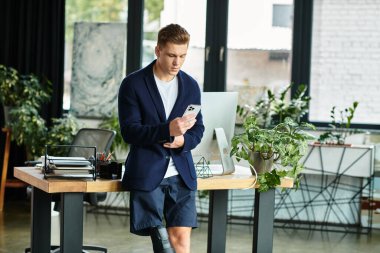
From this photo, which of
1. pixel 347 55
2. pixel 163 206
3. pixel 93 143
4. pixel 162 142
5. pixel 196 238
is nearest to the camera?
pixel 162 142

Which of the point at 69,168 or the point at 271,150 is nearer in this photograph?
the point at 69,168

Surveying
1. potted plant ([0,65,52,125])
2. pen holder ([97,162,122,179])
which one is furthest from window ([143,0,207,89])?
pen holder ([97,162,122,179])

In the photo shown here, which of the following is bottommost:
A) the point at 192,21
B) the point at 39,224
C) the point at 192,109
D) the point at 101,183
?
the point at 39,224

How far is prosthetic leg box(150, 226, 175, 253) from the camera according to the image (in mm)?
3537

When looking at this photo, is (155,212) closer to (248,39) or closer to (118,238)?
(118,238)

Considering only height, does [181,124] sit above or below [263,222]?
above

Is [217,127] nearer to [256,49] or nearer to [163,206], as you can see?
[163,206]

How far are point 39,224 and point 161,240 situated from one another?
3.09 ft

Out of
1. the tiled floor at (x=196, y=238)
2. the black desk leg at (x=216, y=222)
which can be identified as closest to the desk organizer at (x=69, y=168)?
the black desk leg at (x=216, y=222)

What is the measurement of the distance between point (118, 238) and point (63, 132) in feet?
4.85

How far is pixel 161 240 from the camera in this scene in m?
3.56

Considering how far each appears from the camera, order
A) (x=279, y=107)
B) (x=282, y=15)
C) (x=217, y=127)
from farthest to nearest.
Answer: (x=282, y=15)
(x=279, y=107)
(x=217, y=127)

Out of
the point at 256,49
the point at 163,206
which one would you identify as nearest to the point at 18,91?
the point at 256,49

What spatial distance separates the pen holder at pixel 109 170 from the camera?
3803mm
